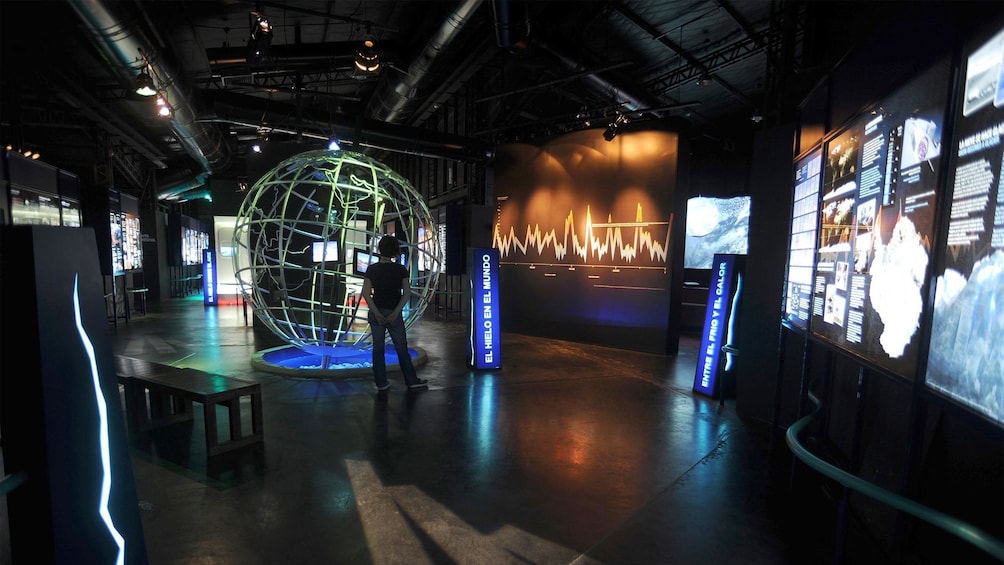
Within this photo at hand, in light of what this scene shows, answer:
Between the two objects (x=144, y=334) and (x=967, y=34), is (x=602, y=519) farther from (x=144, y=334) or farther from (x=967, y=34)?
(x=144, y=334)

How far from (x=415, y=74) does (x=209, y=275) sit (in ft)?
31.4

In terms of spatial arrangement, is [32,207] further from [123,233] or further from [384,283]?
[384,283]

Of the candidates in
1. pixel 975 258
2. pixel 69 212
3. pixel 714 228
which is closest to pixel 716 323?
pixel 975 258

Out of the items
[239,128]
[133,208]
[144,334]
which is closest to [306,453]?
[144,334]

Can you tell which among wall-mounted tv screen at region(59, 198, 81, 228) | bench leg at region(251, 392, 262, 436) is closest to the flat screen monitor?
bench leg at region(251, 392, 262, 436)

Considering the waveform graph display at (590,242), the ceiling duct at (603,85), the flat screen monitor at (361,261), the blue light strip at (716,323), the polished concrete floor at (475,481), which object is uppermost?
the ceiling duct at (603,85)

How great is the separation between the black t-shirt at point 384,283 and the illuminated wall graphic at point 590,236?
12.3 feet

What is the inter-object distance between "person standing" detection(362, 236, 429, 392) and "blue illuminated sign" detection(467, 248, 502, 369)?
1.29 metres

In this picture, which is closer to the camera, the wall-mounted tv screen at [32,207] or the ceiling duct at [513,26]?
the ceiling duct at [513,26]

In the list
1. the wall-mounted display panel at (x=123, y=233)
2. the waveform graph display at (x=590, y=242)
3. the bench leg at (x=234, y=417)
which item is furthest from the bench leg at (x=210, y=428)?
the wall-mounted display panel at (x=123, y=233)

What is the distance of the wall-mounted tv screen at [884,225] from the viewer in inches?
70.0

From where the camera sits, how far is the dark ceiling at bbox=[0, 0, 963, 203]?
582 cm

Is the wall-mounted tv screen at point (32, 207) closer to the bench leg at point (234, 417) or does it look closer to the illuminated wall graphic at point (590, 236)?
the bench leg at point (234, 417)

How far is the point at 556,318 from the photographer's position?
9.23 metres
